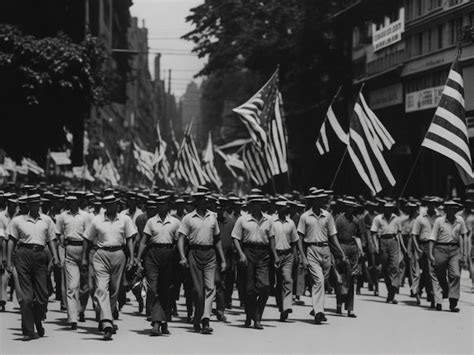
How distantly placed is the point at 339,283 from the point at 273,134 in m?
6.96

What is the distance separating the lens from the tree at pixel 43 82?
78.7 ft

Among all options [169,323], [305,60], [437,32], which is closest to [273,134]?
[169,323]

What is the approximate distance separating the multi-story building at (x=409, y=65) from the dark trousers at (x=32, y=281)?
24718mm

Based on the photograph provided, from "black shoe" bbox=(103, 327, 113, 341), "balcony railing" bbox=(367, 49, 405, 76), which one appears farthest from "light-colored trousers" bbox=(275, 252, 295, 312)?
"balcony railing" bbox=(367, 49, 405, 76)

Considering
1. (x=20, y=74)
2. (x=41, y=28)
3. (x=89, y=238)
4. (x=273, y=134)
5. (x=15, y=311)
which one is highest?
(x=41, y=28)

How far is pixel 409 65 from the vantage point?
131ft

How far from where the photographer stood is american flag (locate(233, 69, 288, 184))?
20.2 metres

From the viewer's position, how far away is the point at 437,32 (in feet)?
122

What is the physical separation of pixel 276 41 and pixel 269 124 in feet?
86.0

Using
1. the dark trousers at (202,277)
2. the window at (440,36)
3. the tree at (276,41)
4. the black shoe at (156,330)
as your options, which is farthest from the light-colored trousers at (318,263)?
the tree at (276,41)

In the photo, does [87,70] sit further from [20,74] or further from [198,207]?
[198,207]

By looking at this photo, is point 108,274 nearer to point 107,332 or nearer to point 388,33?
point 107,332

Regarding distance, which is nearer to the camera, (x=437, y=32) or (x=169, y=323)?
(x=169, y=323)

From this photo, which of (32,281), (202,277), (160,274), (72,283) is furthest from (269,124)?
(32,281)
